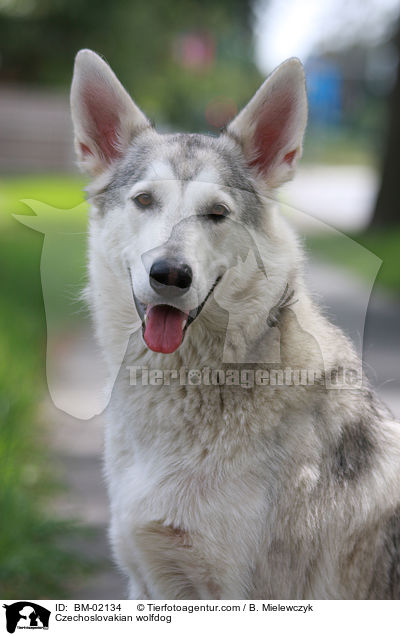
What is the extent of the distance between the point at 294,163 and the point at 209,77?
98.1 feet

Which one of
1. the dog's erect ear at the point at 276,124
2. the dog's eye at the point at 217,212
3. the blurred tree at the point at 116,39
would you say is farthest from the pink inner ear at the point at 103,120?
the blurred tree at the point at 116,39

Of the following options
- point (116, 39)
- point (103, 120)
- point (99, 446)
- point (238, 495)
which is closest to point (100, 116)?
point (103, 120)

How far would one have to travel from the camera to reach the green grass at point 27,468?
13.8 ft

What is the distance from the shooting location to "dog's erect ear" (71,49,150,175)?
2.91m

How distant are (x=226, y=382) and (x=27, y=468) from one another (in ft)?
9.18

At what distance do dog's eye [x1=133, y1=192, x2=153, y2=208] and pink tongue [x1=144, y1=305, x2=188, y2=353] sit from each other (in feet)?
1.29

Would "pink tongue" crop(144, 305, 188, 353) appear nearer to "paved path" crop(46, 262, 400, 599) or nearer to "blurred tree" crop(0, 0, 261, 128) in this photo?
"paved path" crop(46, 262, 400, 599)

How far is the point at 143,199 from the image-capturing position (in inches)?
115

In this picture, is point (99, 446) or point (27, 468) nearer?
point (27, 468)

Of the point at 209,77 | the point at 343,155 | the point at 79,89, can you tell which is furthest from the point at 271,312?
the point at 209,77

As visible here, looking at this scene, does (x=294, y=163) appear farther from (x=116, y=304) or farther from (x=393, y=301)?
(x=393, y=301)
